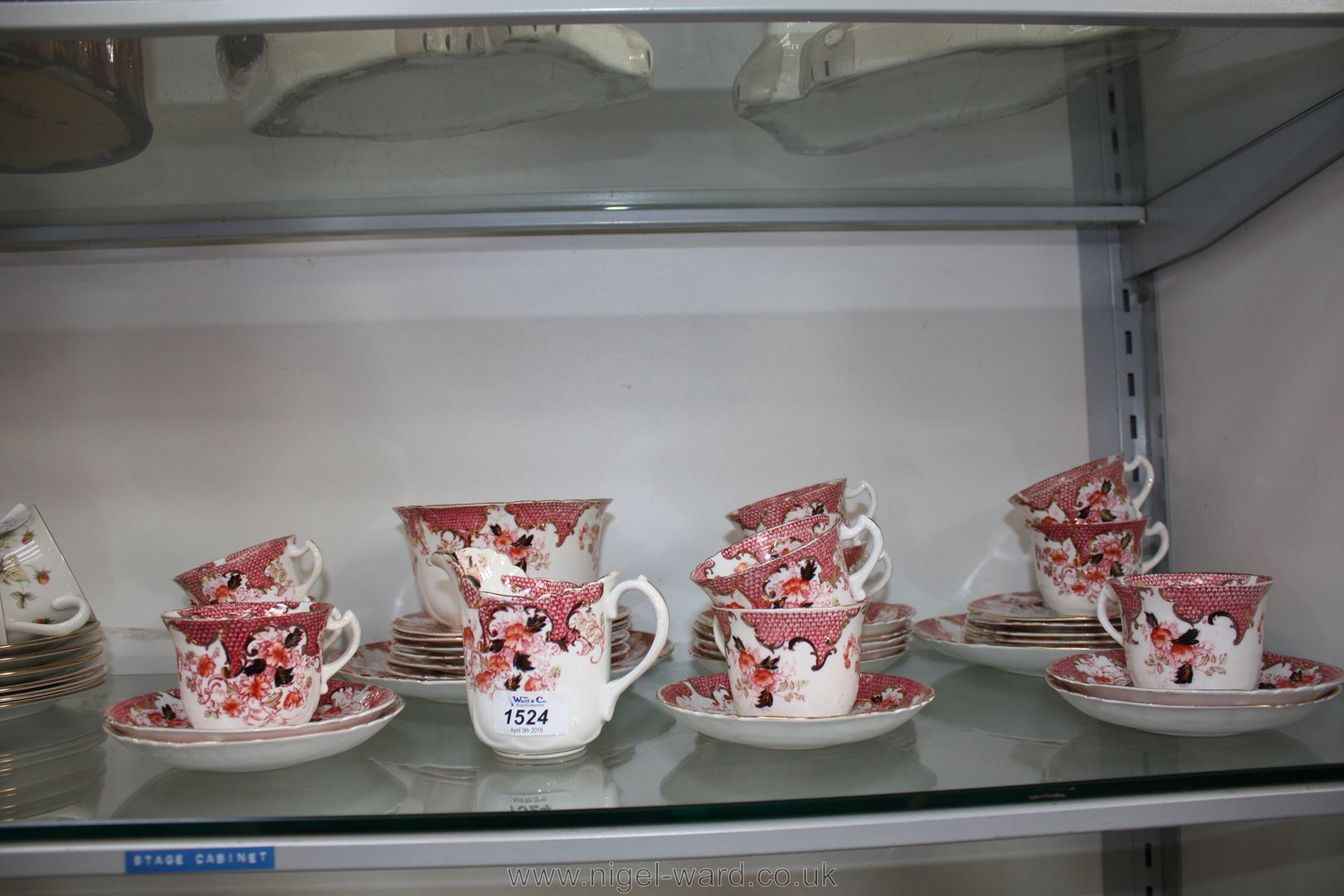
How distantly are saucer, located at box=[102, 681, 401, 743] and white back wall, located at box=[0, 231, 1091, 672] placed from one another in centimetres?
30

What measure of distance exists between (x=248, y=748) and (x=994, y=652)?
2.04 ft

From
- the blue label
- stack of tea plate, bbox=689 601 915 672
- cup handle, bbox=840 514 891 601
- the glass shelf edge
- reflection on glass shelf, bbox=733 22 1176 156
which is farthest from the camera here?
the glass shelf edge

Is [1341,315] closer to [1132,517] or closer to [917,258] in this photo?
[1132,517]

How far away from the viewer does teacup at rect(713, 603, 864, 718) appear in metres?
0.72

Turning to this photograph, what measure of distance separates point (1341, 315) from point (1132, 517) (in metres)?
0.25

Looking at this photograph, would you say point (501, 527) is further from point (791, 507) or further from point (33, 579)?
point (33, 579)

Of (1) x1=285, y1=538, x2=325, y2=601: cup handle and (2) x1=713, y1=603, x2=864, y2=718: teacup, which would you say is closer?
(2) x1=713, y1=603, x2=864, y2=718: teacup

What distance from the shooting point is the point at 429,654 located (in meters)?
0.89

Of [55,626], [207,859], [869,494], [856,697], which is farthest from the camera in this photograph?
[869,494]

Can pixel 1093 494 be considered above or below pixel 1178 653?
above

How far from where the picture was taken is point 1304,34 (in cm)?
65

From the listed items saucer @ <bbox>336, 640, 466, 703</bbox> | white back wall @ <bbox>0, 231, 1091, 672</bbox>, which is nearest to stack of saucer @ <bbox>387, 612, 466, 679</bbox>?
saucer @ <bbox>336, 640, 466, 703</bbox>

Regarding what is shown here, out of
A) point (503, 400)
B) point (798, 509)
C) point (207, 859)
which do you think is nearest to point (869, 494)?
point (798, 509)

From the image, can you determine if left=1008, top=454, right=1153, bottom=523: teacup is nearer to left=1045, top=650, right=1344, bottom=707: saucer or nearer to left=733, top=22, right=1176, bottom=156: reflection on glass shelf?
left=1045, top=650, right=1344, bottom=707: saucer
